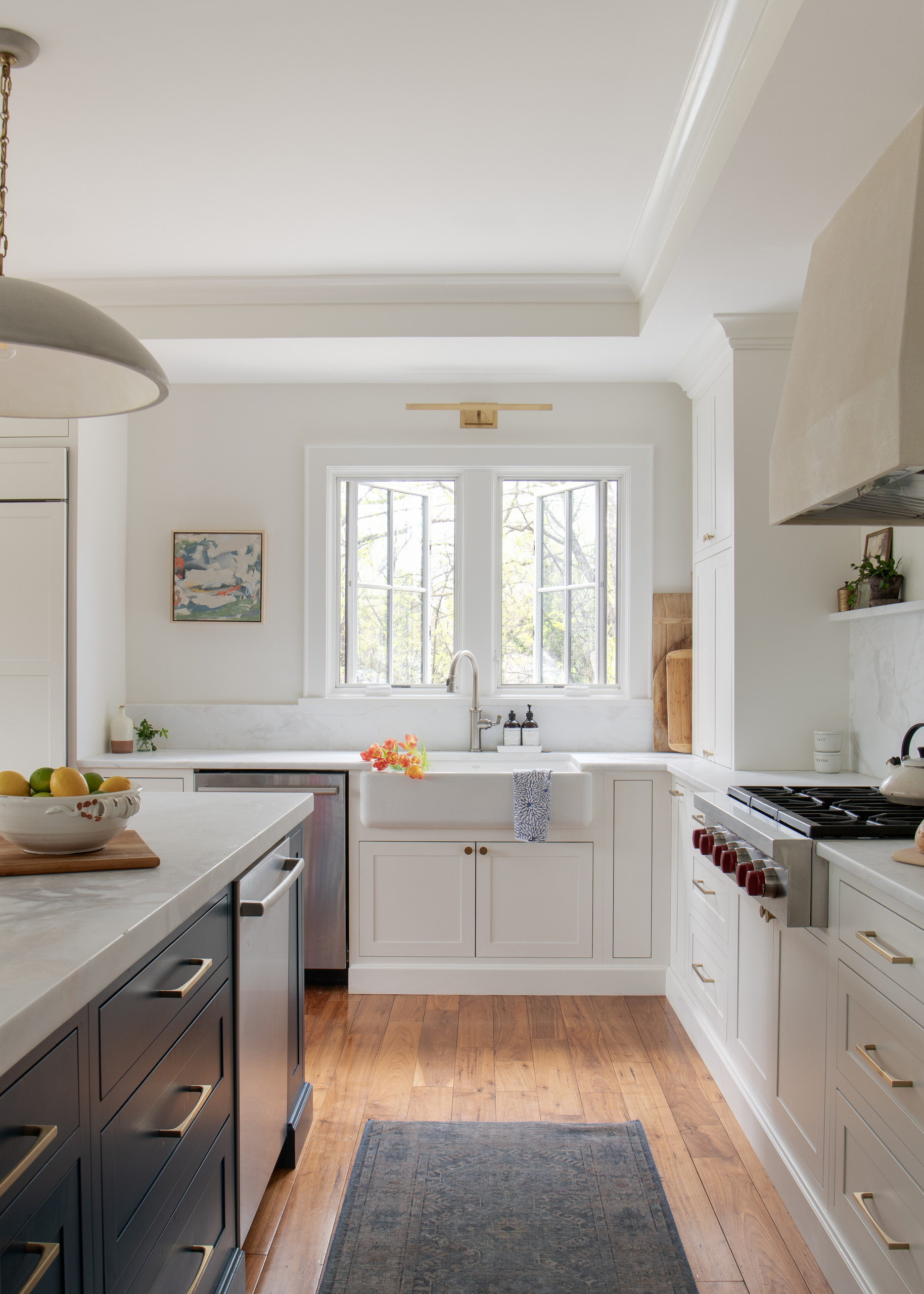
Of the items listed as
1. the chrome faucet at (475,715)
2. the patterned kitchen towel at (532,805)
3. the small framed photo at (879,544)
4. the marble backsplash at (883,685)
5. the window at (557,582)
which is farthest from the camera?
the window at (557,582)

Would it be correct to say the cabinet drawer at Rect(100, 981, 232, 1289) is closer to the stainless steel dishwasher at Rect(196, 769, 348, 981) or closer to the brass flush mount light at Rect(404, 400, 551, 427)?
the stainless steel dishwasher at Rect(196, 769, 348, 981)

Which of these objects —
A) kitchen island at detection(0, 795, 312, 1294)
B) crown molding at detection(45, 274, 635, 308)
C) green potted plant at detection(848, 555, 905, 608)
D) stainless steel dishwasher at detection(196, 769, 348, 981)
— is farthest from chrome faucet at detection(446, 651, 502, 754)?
kitchen island at detection(0, 795, 312, 1294)

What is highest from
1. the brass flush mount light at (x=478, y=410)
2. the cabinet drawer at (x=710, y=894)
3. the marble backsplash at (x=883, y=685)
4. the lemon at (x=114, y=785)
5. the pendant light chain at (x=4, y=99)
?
the pendant light chain at (x=4, y=99)

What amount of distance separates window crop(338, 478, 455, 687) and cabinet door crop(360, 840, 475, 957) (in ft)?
3.11

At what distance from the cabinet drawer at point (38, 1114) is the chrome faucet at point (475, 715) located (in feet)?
9.15

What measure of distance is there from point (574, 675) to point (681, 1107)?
1.94m

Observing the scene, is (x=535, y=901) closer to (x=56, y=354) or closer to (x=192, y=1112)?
(x=192, y=1112)

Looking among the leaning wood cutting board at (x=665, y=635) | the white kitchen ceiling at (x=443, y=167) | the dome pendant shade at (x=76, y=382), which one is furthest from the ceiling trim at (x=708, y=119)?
the dome pendant shade at (x=76, y=382)

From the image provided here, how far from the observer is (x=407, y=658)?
4.09 meters

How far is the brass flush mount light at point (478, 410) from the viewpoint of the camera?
12.5 feet

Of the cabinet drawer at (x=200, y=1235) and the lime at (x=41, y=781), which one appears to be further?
the lime at (x=41, y=781)

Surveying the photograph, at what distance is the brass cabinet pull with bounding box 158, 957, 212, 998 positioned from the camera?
1.32 metres

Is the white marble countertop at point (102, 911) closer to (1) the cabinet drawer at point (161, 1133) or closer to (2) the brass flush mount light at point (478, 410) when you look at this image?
(1) the cabinet drawer at point (161, 1133)

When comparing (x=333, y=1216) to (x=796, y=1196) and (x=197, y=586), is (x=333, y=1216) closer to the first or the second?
(x=796, y=1196)
